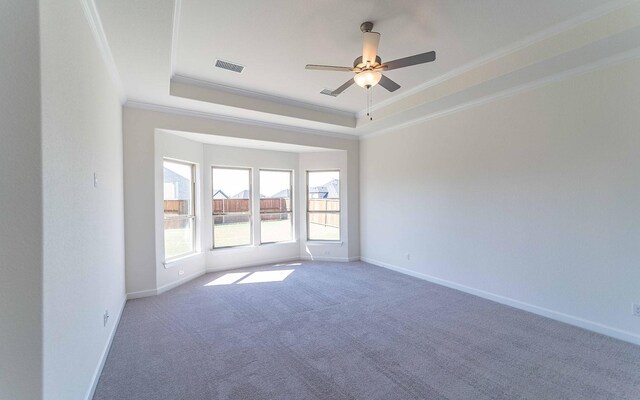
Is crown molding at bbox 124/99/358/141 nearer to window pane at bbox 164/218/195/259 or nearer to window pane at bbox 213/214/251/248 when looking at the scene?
window pane at bbox 164/218/195/259

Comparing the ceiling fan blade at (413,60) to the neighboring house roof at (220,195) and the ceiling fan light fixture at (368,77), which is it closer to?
the ceiling fan light fixture at (368,77)

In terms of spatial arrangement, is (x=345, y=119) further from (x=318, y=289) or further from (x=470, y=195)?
(x=318, y=289)

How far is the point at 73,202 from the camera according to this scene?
176cm

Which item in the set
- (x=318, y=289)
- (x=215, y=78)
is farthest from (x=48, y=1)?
(x=318, y=289)

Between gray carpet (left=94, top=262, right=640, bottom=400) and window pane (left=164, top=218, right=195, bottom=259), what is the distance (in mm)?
908

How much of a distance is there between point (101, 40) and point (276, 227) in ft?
14.7

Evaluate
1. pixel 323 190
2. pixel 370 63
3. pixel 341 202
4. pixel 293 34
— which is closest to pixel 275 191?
pixel 323 190

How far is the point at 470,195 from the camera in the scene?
4.17m

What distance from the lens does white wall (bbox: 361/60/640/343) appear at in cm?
281

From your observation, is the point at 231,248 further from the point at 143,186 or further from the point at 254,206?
the point at 143,186

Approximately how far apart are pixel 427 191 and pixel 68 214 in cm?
467

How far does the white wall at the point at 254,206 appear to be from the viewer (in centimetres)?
536

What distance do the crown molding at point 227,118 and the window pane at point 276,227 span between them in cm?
201

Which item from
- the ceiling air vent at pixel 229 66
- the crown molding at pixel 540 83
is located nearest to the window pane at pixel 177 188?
the ceiling air vent at pixel 229 66
